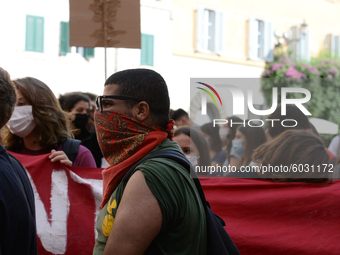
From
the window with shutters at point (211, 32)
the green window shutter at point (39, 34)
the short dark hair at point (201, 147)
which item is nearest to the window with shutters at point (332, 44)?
the window with shutters at point (211, 32)

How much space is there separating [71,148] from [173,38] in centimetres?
1279

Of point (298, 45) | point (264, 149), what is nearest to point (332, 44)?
point (298, 45)

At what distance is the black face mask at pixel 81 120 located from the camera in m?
4.74

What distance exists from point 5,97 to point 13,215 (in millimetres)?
533

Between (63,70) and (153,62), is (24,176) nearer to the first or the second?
(63,70)

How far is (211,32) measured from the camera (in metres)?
16.8

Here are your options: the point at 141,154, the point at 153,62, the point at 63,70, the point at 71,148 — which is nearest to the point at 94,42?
the point at 71,148

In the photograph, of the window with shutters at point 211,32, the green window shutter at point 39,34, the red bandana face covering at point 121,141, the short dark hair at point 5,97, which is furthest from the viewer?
the window with shutters at point 211,32

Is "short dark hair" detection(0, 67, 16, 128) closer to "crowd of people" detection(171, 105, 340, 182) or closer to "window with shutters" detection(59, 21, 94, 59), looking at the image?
"crowd of people" detection(171, 105, 340, 182)

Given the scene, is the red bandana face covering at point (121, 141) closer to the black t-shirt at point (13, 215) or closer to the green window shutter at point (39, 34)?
the black t-shirt at point (13, 215)

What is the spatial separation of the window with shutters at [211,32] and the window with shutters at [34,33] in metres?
6.20

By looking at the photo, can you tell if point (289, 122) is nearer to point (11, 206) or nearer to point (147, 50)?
point (11, 206)

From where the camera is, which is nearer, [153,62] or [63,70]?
[63,70]

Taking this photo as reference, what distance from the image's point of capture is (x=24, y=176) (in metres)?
2.06
